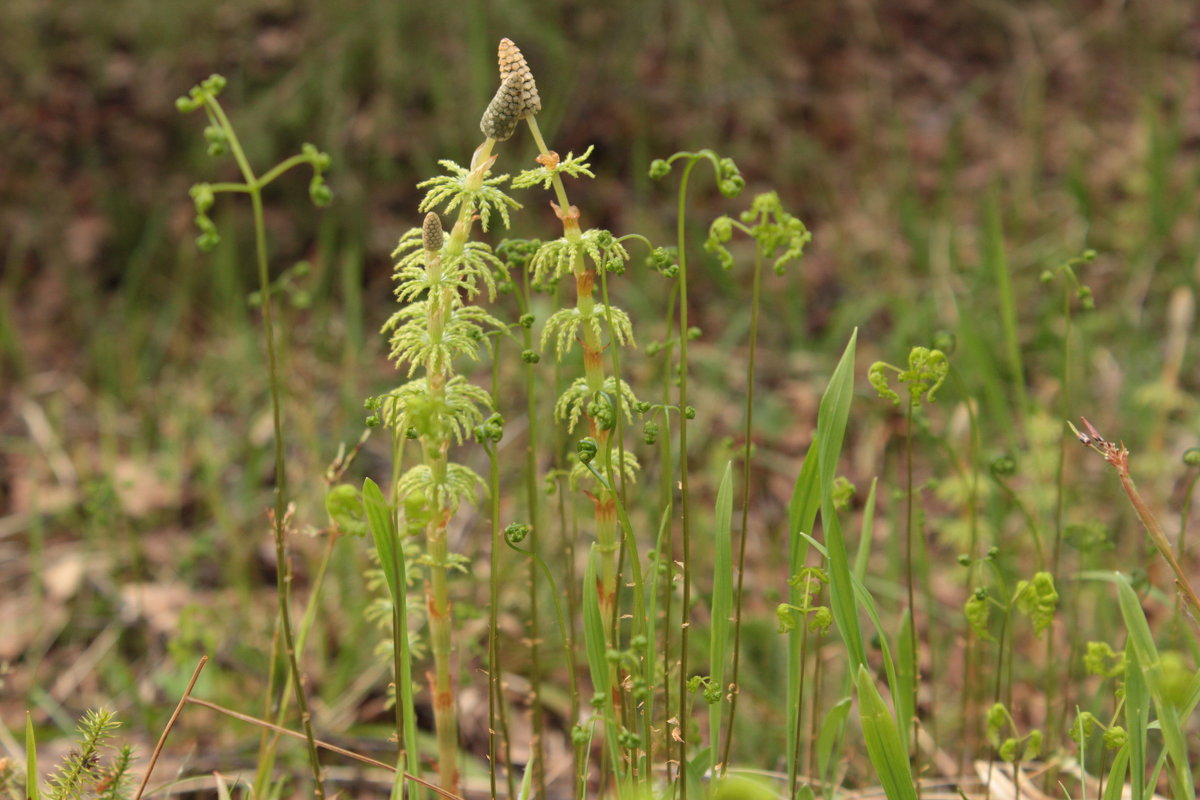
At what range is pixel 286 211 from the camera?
397 cm

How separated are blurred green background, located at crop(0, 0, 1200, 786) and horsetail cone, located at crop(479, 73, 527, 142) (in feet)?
5.25

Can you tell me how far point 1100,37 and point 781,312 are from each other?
2490 mm

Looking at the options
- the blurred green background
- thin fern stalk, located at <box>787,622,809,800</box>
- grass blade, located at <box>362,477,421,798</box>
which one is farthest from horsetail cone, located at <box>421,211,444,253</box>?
the blurred green background

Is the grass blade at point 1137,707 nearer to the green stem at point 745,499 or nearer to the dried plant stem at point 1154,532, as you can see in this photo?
the dried plant stem at point 1154,532

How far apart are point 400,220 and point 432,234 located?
9.85 ft

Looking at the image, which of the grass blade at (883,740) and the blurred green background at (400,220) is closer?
the grass blade at (883,740)

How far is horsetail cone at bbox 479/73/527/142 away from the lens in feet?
3.30

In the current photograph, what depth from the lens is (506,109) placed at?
101 centimetres

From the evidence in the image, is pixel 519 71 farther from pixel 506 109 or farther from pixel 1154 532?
pixel 1154 532

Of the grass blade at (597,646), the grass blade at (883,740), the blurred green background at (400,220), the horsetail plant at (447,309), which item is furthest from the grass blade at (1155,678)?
the blurred green background at (400,220)

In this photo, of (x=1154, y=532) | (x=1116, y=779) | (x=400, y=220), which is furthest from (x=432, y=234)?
(x=400, y=220)

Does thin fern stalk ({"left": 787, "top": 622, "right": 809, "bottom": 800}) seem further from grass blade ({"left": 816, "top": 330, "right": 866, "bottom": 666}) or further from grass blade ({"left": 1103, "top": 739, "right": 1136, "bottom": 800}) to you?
grass blade ({"left": 1103, "top": 739, "right": 1136, "bottom": 800})

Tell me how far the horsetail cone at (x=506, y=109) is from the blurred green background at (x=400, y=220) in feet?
5.25

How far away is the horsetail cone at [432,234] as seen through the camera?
106cm
